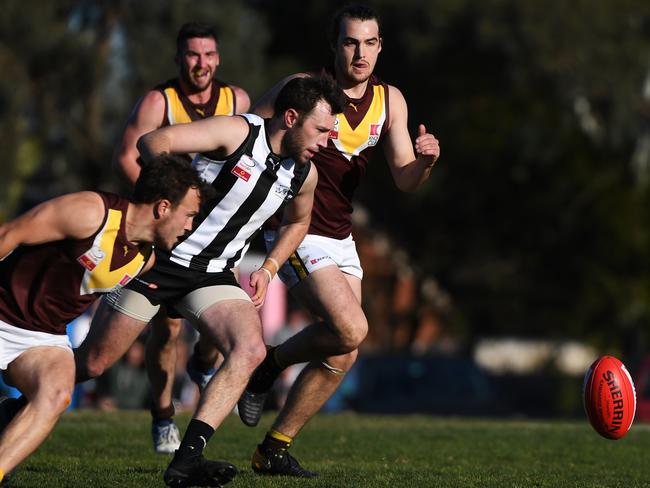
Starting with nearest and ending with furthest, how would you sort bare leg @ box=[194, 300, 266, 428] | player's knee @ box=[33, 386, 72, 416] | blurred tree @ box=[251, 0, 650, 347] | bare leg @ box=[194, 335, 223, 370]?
player's knee @ box=[33, 386, 72, 416] → bare leg @ box=[194, 300, 266, 428] → bare leg @ box=[194, 335, 223, 370] → blurred tree @ box=[251, 0, 650, 347]

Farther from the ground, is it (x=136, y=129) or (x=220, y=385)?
(x=136, y=129)

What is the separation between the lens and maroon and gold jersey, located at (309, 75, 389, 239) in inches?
336

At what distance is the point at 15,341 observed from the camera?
661 centimetres

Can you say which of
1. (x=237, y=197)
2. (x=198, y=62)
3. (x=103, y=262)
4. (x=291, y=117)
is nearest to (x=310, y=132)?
(x=291, y=117)

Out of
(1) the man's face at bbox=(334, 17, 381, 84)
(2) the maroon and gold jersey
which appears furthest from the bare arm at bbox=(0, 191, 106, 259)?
(1) the man's face at bbox=(334, 17, 381, 84)

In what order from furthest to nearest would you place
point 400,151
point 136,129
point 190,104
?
point 190,104 → point 136,129 → point 400,151

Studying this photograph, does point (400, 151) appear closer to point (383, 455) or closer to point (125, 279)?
point (383, 455)

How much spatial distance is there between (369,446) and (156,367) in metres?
2.12

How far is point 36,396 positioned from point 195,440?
91cm

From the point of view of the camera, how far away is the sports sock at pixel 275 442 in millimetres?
8219

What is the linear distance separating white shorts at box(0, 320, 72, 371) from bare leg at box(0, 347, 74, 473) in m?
0.03

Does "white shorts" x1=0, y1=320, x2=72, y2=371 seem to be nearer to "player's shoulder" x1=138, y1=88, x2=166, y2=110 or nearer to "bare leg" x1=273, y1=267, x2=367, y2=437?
"bare leg" x1=273, y1=267, x2=367, y2=437

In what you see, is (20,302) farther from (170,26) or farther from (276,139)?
(170,26)

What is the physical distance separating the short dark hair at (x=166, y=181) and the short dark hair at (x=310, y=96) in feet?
3.26
